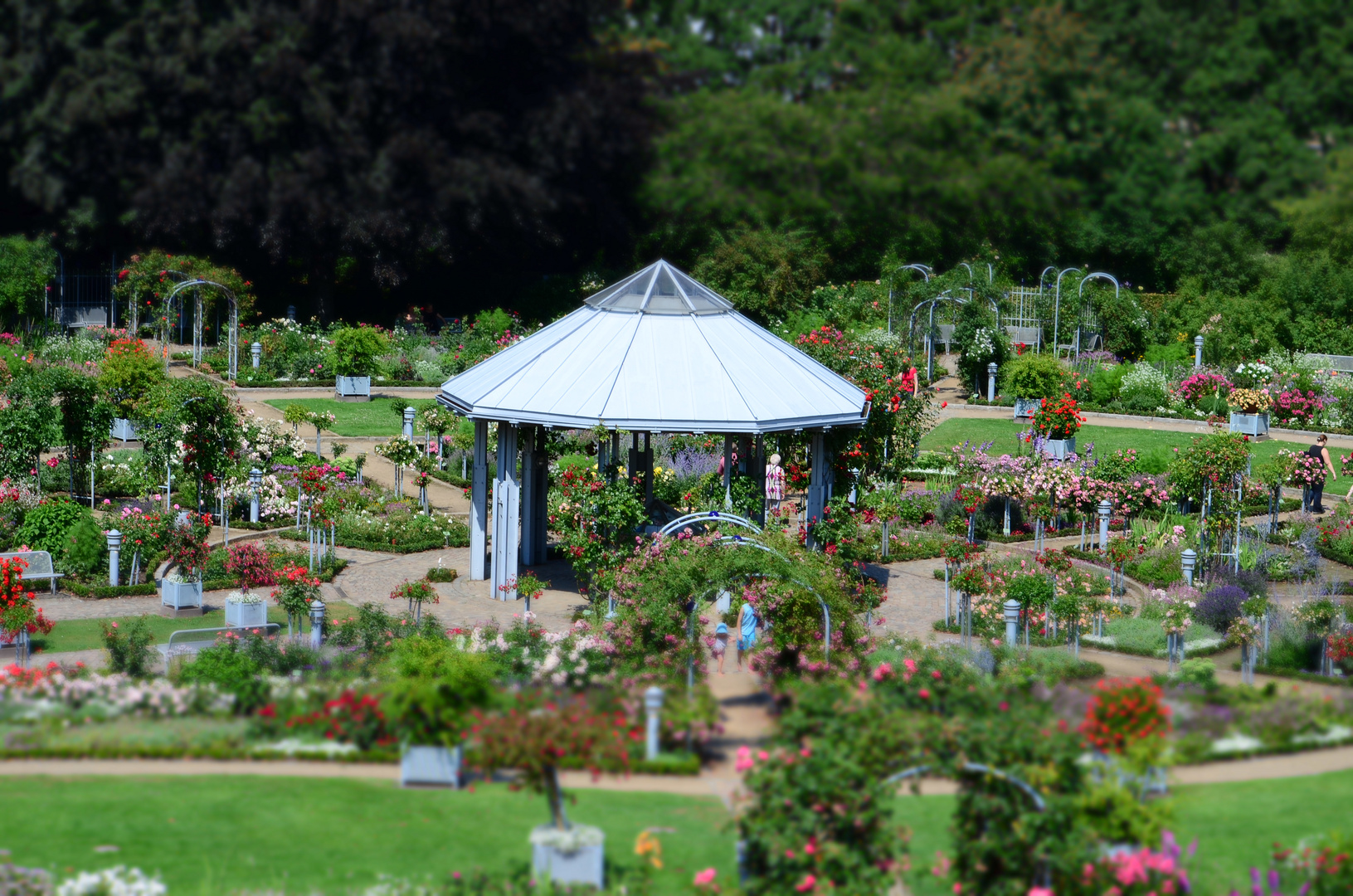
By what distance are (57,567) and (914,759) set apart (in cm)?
1343

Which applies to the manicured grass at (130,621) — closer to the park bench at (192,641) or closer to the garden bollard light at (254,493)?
the park bench at (192,641)

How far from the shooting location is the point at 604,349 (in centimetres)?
1939

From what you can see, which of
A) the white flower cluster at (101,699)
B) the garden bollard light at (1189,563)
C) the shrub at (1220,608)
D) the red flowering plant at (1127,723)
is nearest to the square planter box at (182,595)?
the white flower cluster at (101,699)

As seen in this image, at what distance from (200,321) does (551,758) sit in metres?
31.0

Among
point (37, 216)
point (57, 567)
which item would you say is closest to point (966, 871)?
point (57, 567)

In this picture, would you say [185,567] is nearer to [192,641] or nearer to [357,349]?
[192,641]

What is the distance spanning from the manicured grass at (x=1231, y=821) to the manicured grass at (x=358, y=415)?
18.9 meters

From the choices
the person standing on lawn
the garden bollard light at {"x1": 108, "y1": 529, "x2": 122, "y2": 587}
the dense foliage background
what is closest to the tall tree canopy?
the dense foliage background

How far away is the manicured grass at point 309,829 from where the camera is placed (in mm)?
10609

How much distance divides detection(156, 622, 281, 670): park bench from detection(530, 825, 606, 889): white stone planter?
6.06 meters

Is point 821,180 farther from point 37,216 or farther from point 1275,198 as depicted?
point 37,216

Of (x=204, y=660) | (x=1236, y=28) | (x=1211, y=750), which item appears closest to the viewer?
(x=1211, y=750)

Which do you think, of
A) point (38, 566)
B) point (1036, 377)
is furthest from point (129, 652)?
point (1036, 377)

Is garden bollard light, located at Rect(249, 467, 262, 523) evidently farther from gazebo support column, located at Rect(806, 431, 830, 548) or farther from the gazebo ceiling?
gazebo support column, located at Rect(806, 431, 830, 548)
